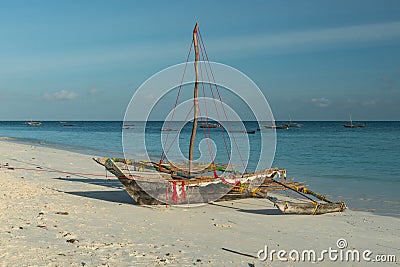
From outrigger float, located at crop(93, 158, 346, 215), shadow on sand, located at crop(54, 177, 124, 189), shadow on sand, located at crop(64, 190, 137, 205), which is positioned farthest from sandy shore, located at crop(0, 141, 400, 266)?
shadow on sand, located at crop(54, 177, 124, 189)

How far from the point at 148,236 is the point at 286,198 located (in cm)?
669

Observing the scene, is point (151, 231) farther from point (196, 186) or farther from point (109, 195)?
point (109, 195)

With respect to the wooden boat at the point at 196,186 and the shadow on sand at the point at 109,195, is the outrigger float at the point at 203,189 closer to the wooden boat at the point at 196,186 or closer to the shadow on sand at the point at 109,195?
the wooden boat at the point at 196,186

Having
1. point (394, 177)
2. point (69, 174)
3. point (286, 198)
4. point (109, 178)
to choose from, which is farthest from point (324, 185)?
point (69, 174)

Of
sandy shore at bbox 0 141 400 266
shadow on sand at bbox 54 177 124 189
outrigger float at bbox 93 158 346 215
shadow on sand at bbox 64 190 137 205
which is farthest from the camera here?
shadow on sand at bbox 54 177 124 189

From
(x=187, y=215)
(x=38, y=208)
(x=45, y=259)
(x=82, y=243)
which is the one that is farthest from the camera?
(x=187, y=215)

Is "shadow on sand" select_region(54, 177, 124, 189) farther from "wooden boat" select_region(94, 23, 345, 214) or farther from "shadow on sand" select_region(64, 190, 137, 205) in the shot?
"shadow on sand" select_region(64, 190, 137, 205)

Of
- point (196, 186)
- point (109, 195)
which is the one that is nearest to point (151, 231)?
point (196, 186)

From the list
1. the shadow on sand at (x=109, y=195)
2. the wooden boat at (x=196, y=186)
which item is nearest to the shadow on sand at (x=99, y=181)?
the wooden boat at (x=196, y=186)

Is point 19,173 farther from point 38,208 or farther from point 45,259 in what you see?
point 45,259

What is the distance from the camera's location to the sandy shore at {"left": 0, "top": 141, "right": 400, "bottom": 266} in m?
6.17

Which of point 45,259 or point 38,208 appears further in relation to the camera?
point 38,208

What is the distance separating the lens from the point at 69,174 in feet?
51.0

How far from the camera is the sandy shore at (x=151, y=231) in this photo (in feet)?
20.2
